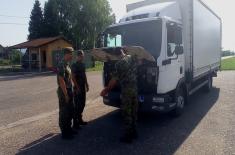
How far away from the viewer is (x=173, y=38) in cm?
738

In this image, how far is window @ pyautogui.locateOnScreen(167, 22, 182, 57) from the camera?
7122 mm

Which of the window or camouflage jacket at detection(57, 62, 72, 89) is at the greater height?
the window

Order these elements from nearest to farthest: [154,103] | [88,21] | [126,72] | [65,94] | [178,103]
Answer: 1. [126,72]
2. [65,94]
3. [154,103]
4. [178,103]
5. [88,21]

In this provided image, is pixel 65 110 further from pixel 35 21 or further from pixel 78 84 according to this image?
pixel 35 21

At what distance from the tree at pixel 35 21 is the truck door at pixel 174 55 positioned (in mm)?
53312

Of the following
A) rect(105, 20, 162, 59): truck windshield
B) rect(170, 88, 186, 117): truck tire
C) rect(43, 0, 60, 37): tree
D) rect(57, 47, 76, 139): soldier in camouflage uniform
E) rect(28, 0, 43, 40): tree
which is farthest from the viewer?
rect(28, 0, 43, 40): tree

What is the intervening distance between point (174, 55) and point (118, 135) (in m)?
2.56

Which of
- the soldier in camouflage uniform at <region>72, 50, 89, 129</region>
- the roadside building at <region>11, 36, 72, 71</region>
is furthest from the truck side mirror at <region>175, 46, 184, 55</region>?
the roadside building at <region>11, 36, 72, 71</region>

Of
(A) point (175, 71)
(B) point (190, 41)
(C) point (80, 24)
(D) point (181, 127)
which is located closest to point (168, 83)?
(A) point (175, 71)

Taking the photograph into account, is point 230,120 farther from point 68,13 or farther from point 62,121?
point 68,13

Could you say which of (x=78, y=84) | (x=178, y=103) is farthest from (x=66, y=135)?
(x=178, y=103)

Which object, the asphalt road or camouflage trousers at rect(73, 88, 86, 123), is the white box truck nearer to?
the asphalt road

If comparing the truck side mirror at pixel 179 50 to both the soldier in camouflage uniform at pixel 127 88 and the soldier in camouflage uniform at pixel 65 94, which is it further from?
the soldier in camouflage uniform at pixel 65 94

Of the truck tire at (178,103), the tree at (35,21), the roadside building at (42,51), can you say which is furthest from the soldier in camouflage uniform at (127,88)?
the tree at (35,21)
